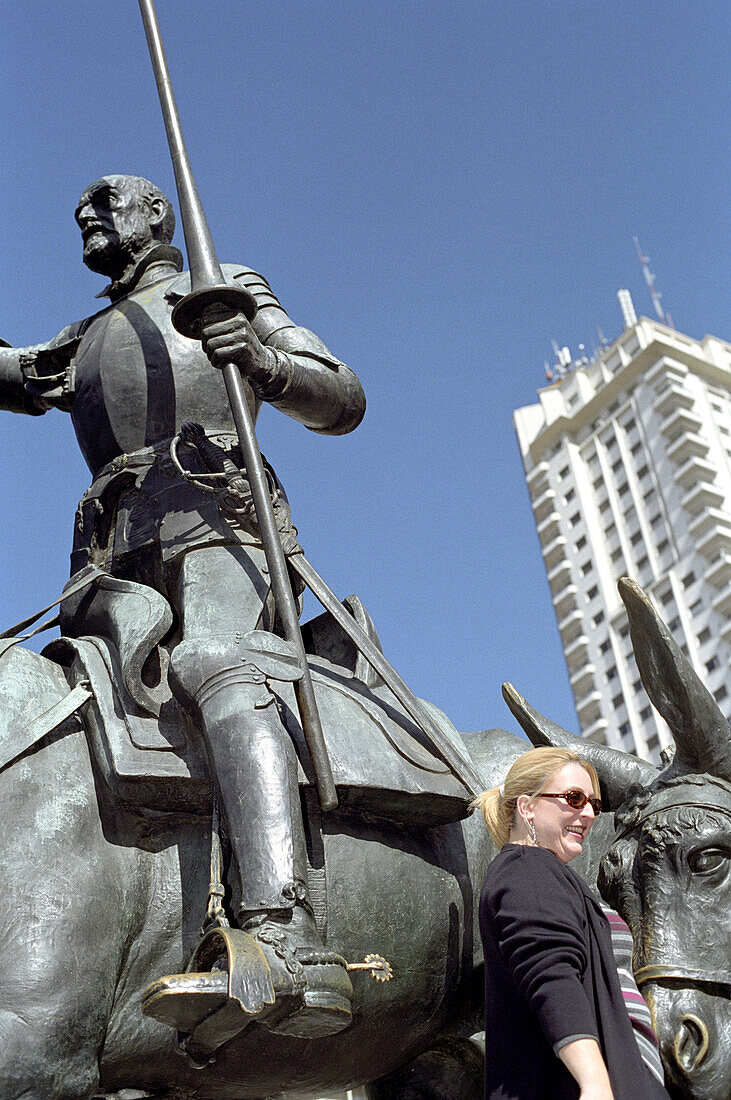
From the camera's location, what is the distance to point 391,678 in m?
5.33

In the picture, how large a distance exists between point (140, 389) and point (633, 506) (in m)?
68.9

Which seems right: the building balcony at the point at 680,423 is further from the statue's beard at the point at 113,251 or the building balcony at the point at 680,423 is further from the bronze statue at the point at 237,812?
the bronze statue at the point at 237,812

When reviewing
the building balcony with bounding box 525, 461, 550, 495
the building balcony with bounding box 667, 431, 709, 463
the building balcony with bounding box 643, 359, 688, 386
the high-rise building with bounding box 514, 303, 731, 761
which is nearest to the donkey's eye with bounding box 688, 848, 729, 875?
the high-rise building with bounding box 514, 303, 731, 761

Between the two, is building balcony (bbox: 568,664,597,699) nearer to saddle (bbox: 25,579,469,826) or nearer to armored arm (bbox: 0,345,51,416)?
armored arm (bbox: 0,345,51,416)

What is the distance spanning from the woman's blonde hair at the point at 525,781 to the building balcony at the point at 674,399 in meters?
68.0

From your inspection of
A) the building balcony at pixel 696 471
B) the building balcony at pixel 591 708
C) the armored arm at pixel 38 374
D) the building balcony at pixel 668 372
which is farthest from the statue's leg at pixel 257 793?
the building balcony at pixel 668 372

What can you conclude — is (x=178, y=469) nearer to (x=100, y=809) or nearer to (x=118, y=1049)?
(x=100, y=809)

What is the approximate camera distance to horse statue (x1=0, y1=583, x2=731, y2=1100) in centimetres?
438

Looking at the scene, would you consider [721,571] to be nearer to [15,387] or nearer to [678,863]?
[15,387]

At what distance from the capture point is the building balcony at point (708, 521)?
215ft

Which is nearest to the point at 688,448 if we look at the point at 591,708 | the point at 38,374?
the point at 591,708

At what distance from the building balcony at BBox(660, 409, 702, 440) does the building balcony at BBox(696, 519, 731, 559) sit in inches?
255

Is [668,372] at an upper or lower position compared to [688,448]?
upper

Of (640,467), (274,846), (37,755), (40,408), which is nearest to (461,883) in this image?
(274,846)
